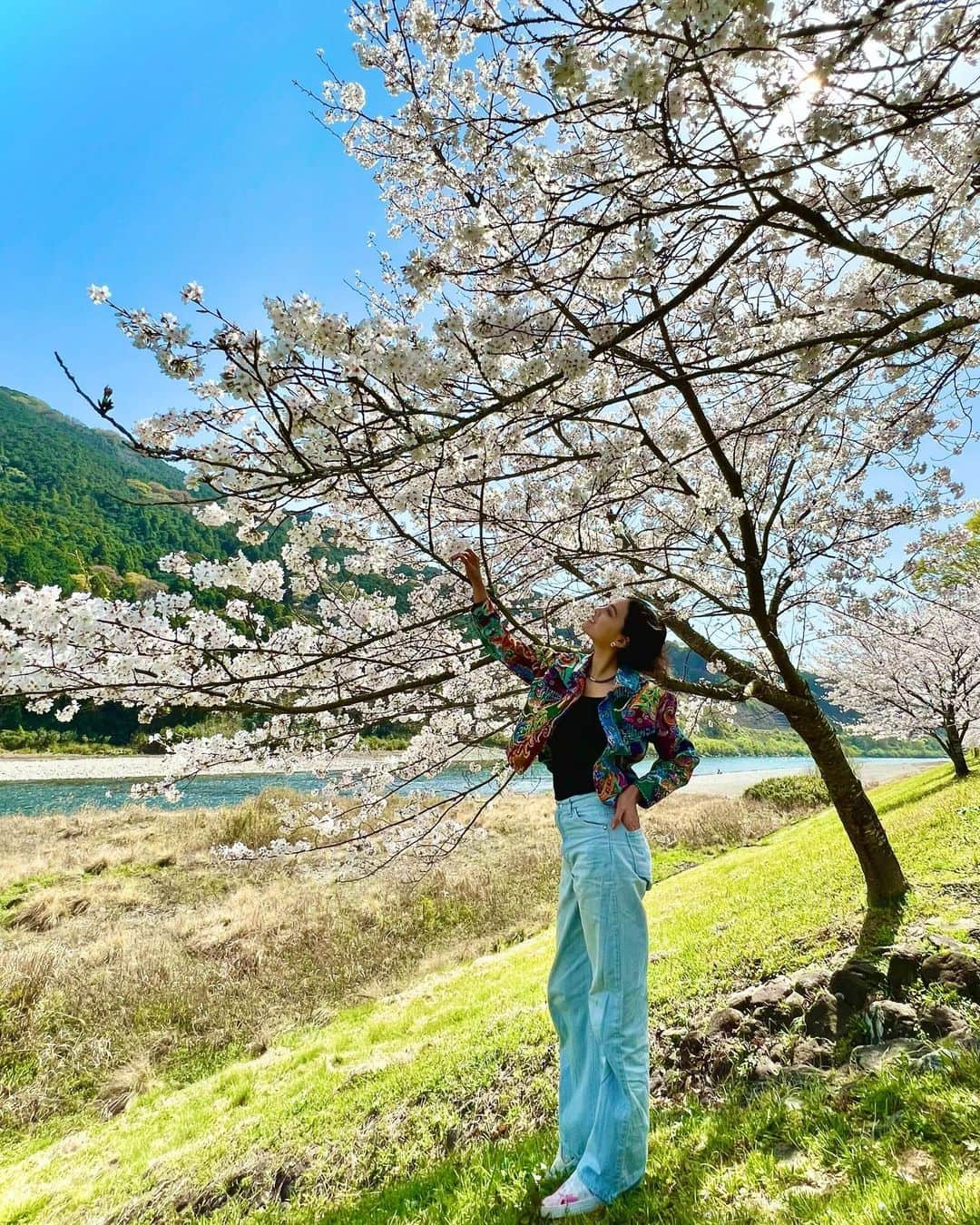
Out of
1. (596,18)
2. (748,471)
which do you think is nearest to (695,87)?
(596,18)

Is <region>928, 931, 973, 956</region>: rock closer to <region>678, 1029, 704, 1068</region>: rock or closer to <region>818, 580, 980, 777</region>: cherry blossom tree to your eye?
<region>678, 1029, 704, 1068</region>: rock

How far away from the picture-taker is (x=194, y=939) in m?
9.55

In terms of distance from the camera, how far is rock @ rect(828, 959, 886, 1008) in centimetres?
315

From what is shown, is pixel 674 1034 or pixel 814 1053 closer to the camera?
pixel 814 1053

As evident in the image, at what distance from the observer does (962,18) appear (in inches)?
82.5

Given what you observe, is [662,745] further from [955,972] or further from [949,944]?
[949,944]

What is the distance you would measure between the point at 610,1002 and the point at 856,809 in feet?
11.8

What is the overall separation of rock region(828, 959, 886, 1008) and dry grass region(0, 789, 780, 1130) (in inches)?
173

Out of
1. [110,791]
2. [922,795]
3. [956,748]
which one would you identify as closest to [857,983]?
[922,795]

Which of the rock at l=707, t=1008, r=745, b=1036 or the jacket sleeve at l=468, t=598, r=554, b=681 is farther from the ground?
the jacket sleeve at l=468, t=598, r=554, b=681

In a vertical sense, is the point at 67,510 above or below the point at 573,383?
above

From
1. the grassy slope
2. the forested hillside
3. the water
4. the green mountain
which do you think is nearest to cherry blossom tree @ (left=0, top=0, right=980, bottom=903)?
the grassy slope

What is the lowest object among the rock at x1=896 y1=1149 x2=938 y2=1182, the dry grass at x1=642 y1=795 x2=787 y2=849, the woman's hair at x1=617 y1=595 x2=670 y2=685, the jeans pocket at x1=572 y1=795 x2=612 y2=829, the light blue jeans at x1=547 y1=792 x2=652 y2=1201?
the dry grass at x1=642 y1=795 x2=787 y2=849

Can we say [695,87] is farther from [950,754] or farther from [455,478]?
[950,754]
